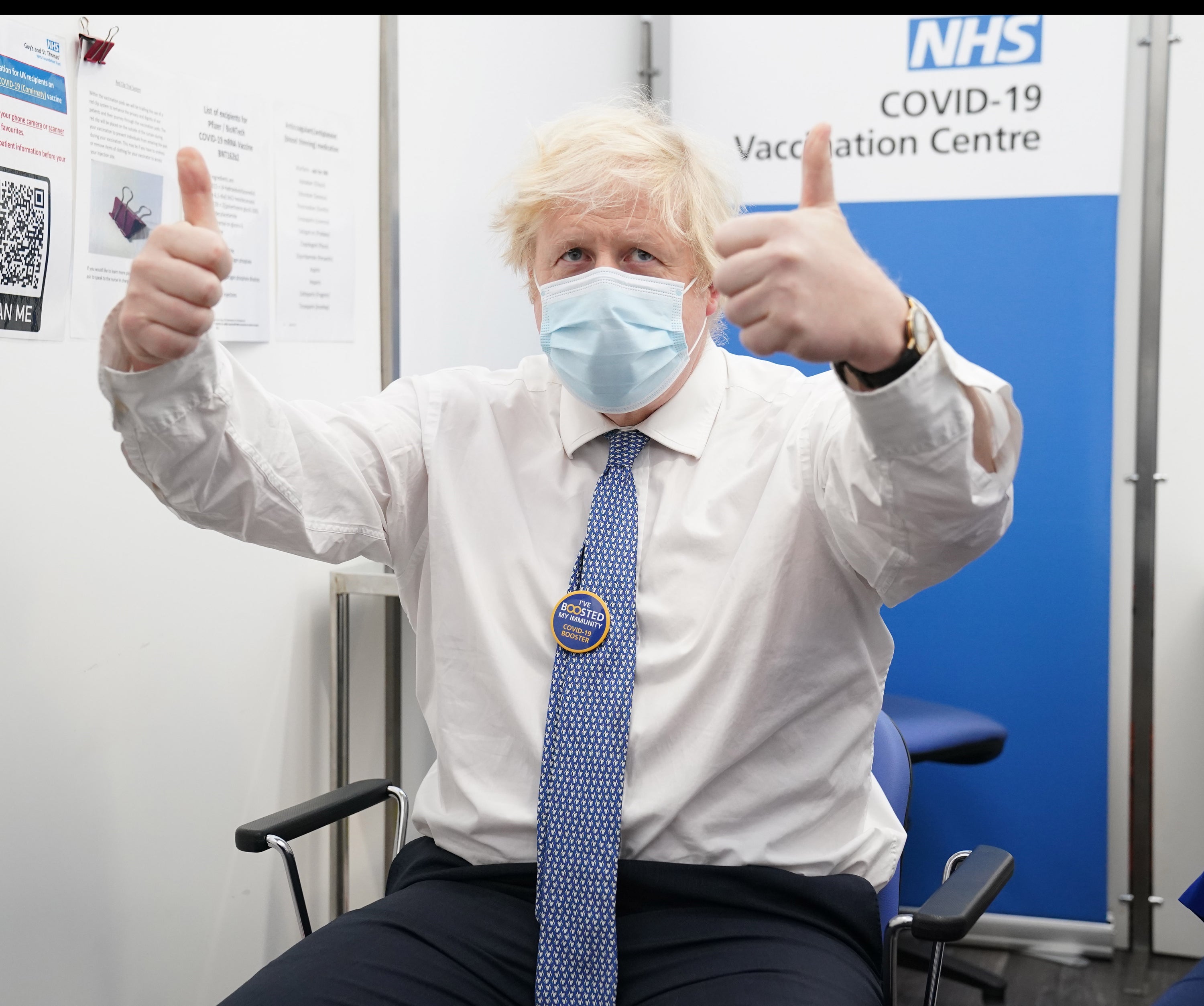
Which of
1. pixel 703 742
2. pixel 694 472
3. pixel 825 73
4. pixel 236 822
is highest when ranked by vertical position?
pixel 825 73

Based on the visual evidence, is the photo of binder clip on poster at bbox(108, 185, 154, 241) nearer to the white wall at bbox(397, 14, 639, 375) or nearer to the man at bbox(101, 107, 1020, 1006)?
the man at bbox(101, 107, 1020, 1006)

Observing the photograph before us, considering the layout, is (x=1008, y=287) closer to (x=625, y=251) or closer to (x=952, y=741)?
(x=952, y=741)

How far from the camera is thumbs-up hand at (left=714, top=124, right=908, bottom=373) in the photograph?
0.84 m

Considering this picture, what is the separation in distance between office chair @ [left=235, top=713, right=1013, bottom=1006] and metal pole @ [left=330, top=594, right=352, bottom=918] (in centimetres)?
48

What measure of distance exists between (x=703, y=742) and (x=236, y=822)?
102cm

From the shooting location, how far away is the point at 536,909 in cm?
126

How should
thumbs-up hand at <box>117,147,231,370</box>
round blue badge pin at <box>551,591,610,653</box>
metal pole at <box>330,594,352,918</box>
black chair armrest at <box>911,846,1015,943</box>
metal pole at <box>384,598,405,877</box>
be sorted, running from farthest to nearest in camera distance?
1. metal pole at <box>384,598,405,877</box>
2. metal pole at <box>330,594,352,918</box>
3. round blue badge pin at <box>551,591,610,653</box>
4. black chair armrest at <box>911,846,1015,943</box>
5. thumbs-up hand at <box>117,147,231,370</box>

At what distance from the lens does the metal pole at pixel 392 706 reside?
225 cm

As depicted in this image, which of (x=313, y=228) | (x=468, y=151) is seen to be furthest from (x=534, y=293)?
(x=468, y=151)

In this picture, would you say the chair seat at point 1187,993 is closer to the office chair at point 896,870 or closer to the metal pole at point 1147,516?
the office chair at point 896,870

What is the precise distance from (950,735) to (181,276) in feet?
6.11

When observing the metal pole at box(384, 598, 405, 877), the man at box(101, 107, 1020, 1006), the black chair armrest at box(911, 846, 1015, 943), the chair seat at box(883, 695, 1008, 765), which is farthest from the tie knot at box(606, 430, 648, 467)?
the chair seat at box(883, 695, 1008, 765)
